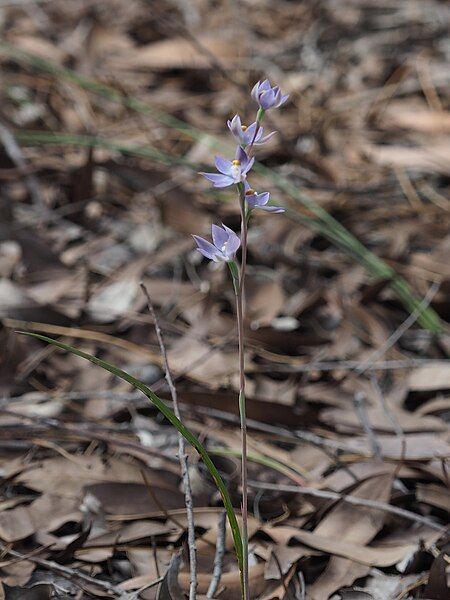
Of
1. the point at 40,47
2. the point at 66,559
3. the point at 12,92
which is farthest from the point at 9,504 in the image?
the point at 40,47

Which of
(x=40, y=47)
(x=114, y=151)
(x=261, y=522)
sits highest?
(x=40, y=47)

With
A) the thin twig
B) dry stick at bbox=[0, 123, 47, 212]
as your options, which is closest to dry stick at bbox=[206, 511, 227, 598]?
the thin twig

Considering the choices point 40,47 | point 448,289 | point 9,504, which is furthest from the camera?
point 40,47

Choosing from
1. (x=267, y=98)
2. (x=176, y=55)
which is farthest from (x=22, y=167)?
(x=267, y=98)

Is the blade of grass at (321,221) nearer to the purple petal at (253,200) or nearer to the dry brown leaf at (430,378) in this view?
the dry brown leaf at (430,378)

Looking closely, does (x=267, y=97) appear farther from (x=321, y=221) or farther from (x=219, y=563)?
(x=321, y=221)

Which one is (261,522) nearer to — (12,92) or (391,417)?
(391,417)

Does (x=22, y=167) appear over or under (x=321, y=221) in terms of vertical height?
over
